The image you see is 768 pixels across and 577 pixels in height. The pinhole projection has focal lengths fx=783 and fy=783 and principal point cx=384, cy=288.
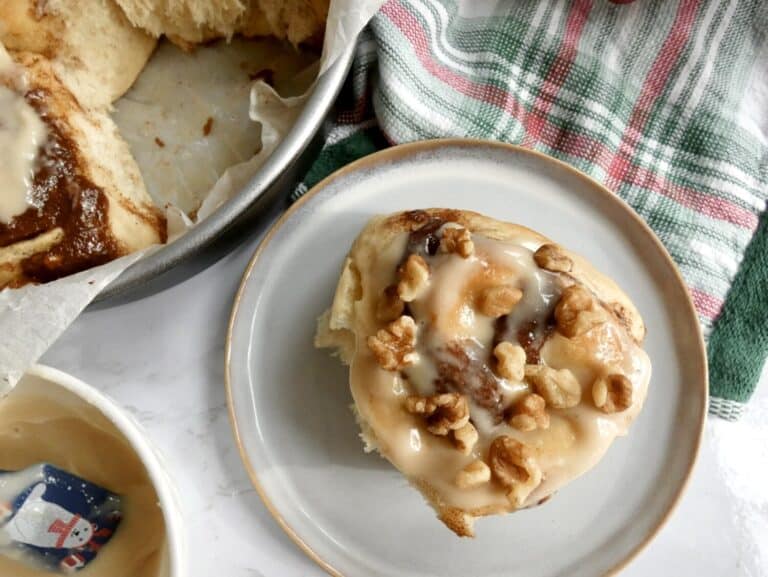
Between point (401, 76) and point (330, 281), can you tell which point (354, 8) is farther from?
point (330, 281)

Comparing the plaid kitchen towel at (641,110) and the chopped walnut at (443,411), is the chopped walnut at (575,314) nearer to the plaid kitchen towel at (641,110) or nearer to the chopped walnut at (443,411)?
the chopped walnut at (443,411)

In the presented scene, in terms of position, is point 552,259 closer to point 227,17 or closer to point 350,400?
point 350,400

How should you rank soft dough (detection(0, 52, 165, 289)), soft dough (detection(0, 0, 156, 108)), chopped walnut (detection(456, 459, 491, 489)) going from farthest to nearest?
1. soft dough (detection(0, 0, 156, 108))
2. soft dough (detection(0, 52, 165, 289))
3. chopped walnut (detection(456, 459, 491, 489))

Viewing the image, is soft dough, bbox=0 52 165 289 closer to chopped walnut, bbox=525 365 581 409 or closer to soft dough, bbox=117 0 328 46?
soft dough, bbox=117 0 328 46

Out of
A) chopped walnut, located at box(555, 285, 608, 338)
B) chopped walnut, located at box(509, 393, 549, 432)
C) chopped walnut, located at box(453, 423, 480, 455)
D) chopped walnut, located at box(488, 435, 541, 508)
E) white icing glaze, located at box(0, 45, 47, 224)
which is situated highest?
white icing glaze, located at box(0, 45, 47, 224)

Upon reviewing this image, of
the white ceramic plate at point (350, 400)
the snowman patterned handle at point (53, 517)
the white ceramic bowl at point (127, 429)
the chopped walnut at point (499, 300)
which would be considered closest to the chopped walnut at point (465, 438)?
the chopped walnut at point (499, 300)

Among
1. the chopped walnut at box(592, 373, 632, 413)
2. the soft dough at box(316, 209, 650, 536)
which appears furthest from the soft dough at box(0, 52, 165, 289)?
the chopped walnut at box(592, 373, 632, 413)

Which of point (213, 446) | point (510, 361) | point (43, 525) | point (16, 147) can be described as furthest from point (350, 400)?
point (16, 147)
